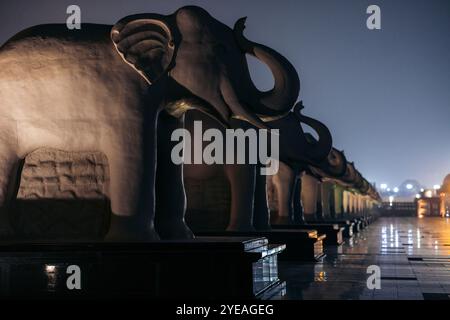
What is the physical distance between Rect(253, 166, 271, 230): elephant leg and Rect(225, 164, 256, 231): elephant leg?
1093mm

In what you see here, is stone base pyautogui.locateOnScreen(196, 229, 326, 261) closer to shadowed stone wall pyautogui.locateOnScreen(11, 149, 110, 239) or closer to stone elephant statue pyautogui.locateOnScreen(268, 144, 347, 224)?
stone elephant statue pyautogui.locateOnScreen(268, 144, 347, 224)

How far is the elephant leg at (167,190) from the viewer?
10.0 meters

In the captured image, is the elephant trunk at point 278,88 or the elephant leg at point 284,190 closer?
the elephant trunk at point 278,88

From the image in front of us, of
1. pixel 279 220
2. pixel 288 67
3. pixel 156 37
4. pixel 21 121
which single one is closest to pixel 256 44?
pixel 288 67

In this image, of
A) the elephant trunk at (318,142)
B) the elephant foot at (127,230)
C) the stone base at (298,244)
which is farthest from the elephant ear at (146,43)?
the elephant trunk at (318,142)

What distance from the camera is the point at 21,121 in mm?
9695

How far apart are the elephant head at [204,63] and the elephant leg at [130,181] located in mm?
766

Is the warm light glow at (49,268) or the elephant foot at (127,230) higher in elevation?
the elephant foot at (127,230)

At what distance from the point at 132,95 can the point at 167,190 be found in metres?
1.48

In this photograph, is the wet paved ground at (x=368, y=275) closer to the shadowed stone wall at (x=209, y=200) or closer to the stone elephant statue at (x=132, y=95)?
the shadowed stone wall at (x=209, y=200)

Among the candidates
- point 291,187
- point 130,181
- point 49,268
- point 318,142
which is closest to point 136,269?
point 49,268

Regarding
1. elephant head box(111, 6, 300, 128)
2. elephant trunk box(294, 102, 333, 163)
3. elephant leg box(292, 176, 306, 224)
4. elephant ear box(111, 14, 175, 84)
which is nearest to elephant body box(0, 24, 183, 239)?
elephant ear box(111, 14, 175, 84)

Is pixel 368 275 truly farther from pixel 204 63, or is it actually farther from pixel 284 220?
pixel 284 220

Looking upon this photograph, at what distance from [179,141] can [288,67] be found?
5.96ft
